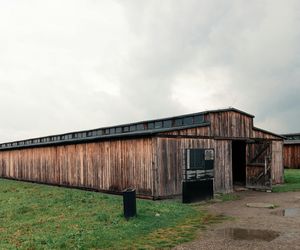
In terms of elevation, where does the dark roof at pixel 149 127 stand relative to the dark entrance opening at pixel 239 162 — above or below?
above

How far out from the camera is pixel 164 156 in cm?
1797

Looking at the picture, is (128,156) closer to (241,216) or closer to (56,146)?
(241,216)

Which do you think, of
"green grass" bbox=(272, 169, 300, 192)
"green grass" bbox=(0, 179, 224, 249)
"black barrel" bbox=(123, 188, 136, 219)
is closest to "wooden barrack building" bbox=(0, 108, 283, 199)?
"green grass" bbox=(272, 169, 300, 192)

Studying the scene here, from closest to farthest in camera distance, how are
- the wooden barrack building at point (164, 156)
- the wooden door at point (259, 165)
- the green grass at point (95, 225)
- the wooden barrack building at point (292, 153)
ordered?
the green grass at point (95, 225) < the wooden barrack building at point (164, 156) < the wooden door at point (259, 165) < the wooden barrack building at point (292, 153)

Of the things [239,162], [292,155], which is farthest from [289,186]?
[292,155]

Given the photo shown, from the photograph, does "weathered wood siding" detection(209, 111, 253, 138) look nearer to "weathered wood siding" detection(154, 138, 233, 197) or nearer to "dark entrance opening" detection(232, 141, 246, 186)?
"weathered wood siding" detection(154, 138, 233, 197)

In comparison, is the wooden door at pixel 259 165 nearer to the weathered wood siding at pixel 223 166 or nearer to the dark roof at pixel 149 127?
the dark roof at pixel 149 127

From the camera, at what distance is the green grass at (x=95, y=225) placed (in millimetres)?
9750

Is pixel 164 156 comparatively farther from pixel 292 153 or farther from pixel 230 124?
pixel 292 153

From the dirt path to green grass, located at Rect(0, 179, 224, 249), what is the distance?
2.09ft

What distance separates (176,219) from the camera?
1292cm

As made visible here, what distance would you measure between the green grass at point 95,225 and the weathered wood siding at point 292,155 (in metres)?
31.5

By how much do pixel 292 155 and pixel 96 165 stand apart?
30.1 meters

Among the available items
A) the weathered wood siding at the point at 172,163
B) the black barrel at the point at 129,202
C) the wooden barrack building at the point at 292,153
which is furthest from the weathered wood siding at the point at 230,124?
the wooden barrack building at the point at 292,153
